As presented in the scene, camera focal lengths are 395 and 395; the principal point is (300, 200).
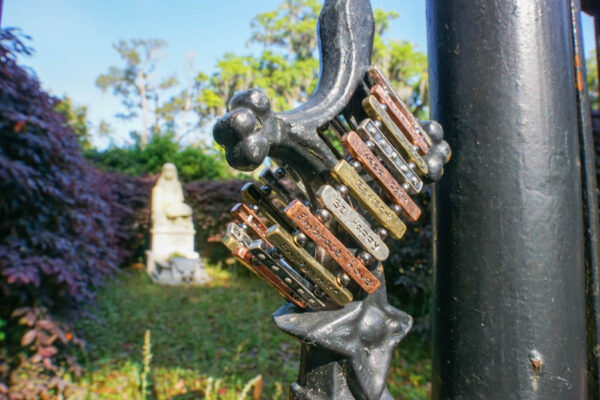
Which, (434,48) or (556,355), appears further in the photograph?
(434,48)

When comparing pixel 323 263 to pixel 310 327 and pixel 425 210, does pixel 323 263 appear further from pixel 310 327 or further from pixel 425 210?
pixel 425 210

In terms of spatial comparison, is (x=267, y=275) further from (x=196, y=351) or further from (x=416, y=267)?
(x=196, y=351)

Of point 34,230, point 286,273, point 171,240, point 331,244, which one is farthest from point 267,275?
point 171,240

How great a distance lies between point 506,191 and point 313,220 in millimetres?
528

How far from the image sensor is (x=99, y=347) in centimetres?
451

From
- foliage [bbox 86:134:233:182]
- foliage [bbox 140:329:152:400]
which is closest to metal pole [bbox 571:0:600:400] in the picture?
foliage [bbox 140:329:152:400]

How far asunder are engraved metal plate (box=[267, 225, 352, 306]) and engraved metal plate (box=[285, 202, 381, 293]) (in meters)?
0.04

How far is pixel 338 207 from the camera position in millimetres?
852

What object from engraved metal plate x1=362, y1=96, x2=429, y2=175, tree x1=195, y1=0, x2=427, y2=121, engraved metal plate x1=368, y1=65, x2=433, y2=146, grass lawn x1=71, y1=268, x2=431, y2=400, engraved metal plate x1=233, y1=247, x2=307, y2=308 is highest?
tree x1=195, y1=0, x2=427, y2=121

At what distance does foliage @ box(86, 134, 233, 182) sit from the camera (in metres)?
13.7

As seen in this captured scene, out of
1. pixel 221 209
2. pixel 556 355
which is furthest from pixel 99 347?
pixel 221 209

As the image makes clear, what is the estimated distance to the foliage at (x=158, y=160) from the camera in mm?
13742

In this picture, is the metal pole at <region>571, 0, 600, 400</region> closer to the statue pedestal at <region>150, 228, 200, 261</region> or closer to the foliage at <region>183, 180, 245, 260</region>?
the statue pedestal at <region>150, 228, 200, 261</region>

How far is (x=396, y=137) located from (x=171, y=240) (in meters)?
9.12
